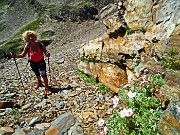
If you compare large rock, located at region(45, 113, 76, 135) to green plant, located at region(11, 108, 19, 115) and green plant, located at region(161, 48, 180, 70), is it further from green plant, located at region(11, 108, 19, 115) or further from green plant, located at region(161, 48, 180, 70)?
green plant, located at region(161, 48, 180, 70)

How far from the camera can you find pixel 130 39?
12555mm

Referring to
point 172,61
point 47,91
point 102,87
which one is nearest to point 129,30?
point 102,87

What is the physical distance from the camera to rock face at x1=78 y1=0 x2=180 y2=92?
10.4 metres

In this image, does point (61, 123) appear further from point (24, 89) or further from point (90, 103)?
point (24, 89)

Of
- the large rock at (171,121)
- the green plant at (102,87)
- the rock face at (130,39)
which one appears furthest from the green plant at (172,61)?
the green plant at (102,87)

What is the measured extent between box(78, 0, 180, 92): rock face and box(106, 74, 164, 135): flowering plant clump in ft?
7.99

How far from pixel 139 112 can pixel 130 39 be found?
6199mm

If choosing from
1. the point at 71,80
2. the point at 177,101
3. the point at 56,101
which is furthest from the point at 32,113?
the point at 177,101

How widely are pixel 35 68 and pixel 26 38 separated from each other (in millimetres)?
1539

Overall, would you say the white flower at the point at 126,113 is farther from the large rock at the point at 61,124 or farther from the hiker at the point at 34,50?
the hiker at the point at 34,50

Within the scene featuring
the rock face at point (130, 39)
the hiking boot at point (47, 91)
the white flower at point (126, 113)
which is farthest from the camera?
the hiking boot at point (47, 91)

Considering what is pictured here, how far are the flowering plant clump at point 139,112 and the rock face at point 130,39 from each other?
244 centimetres

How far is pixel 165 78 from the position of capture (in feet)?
24.1

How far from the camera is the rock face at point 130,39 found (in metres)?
10.4
